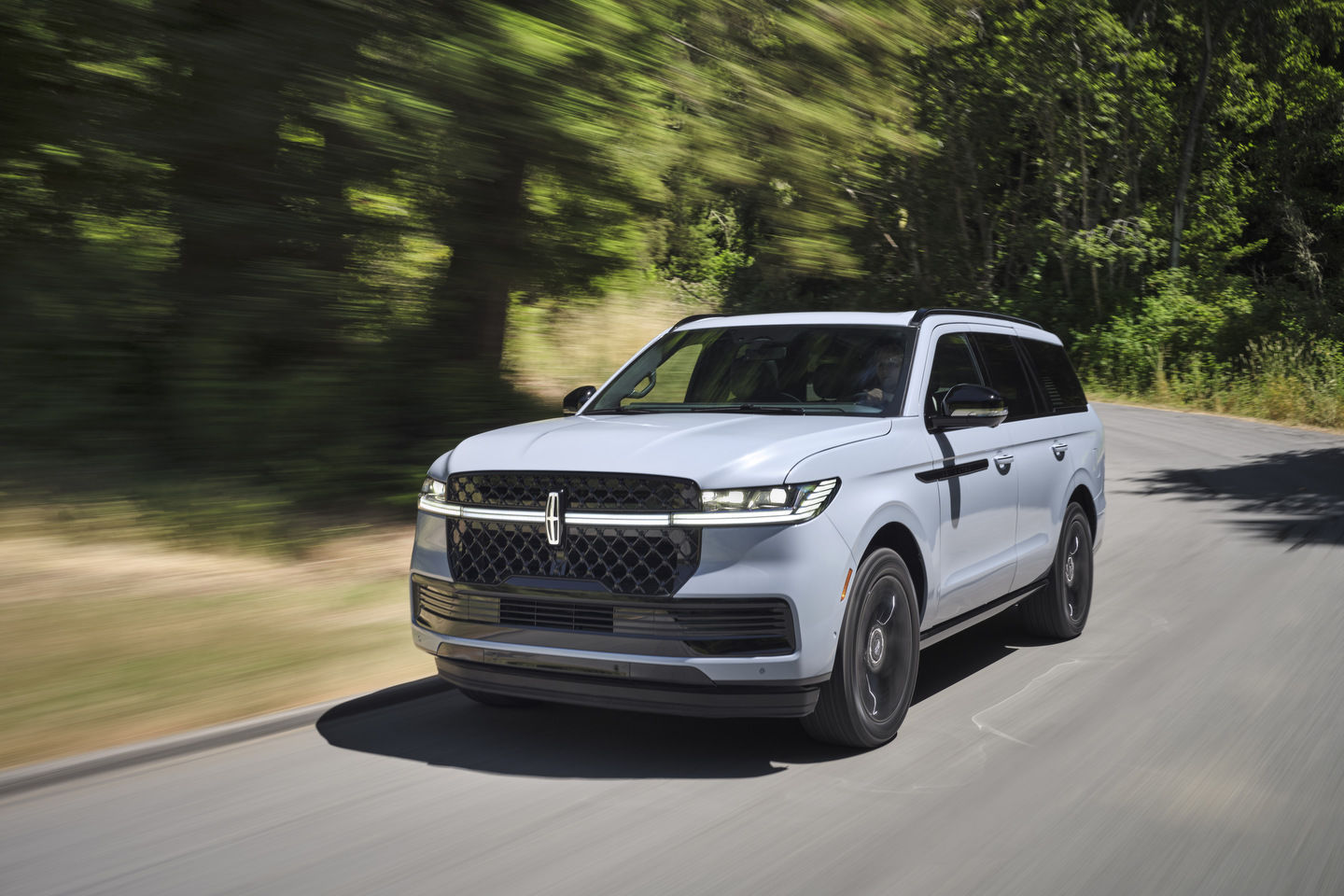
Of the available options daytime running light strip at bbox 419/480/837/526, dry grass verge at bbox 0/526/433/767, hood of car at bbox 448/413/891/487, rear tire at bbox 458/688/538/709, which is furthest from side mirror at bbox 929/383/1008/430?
dry grass verge at bbox 0/526/433/767

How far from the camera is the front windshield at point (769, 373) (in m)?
Result: 6.12

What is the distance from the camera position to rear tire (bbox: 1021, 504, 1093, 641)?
7.54 m

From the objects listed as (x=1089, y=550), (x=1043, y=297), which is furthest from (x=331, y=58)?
(x=1043, y=297)

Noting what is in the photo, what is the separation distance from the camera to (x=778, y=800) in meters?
4.79

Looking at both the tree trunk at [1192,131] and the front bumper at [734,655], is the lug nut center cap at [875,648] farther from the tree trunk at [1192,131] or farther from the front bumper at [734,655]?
the tree trunk at [1192,131]

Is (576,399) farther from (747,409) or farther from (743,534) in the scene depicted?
(743,534)

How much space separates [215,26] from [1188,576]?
296 inches

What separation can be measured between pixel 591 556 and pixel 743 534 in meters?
0.60

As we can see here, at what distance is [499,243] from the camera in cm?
1084

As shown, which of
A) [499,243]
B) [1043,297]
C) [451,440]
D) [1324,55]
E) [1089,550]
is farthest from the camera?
[1324,55]

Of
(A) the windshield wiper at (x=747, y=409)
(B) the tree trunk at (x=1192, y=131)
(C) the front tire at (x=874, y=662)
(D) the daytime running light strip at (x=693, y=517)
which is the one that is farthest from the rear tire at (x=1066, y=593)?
(B) the tree trunk at (x=1192, y=131)

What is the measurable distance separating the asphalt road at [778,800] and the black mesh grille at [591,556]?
0.75 metres

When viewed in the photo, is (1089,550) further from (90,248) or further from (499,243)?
(90,248)

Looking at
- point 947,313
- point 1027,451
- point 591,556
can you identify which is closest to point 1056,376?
point 1027,451
